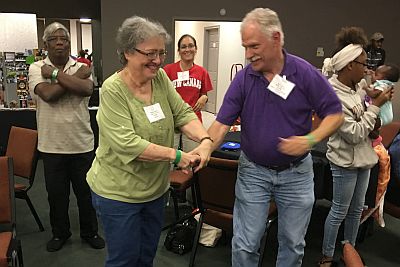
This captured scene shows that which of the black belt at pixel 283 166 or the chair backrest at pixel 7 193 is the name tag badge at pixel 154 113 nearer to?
the black belt at pixel 283 166

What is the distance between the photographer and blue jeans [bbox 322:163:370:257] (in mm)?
2260

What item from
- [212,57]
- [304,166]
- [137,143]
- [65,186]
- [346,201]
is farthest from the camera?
[212,57]

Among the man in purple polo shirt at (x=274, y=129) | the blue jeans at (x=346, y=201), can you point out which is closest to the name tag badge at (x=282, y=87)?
the man in purple polo shirt at (x=274, y=129)

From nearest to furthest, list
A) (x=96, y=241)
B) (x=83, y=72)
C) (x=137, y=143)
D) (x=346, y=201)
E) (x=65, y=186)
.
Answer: (x=137, y=143)
(x=346, y=201)
(x=83, y=72)
(x=65, y=186)
(x=96, y=241)

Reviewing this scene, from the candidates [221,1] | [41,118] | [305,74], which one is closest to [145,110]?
[305,74]

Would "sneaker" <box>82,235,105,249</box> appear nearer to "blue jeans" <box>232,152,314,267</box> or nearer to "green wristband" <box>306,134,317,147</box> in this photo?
"blue jeans" <box>232,152,314,267</box>

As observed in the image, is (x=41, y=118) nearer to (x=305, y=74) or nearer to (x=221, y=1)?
(x=305, y=74)

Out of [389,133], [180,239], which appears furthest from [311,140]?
[389,133]

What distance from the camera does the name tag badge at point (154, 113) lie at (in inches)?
63.6

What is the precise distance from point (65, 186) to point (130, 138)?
141cm

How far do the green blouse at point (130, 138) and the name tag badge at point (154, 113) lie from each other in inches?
0.7

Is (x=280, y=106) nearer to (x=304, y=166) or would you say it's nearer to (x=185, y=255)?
(x=304, y=166)

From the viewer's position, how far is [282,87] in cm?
162

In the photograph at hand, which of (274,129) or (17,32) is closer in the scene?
(274,129)
